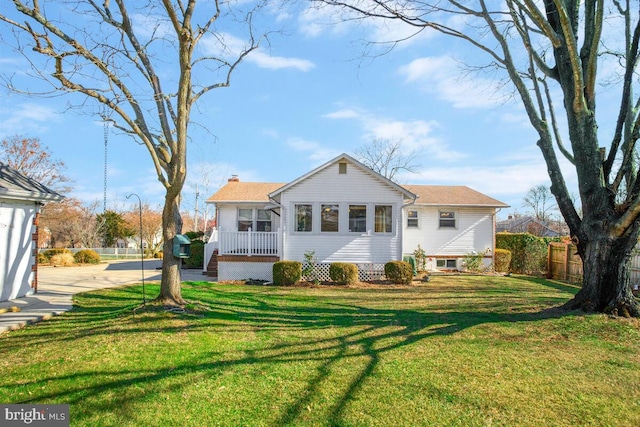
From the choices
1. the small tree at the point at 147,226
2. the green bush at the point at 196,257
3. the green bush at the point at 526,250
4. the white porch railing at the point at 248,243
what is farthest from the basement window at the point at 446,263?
the small tree at the point at 147,226

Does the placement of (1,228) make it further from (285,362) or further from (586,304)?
(586,304)

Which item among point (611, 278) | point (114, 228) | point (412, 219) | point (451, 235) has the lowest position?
point (611, 278)

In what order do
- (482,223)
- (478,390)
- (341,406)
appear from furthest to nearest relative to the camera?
(482,223)
(478,390)
(341,406)

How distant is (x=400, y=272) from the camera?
1337 cm

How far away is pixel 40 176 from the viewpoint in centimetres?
2591

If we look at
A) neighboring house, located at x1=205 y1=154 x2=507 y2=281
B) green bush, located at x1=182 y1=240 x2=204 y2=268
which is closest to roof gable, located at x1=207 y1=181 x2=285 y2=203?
neighboring house, located at x1=205 y1=154 x2=507 y2=281

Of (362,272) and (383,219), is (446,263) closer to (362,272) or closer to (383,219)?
(383,219)

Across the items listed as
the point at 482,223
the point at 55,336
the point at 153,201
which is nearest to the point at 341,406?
the point at 55,336

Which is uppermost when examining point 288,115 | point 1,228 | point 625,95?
point 288,115

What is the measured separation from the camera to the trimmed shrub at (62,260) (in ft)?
65.8

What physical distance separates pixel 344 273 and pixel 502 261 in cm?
954

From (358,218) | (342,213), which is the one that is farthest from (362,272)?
(342,213)

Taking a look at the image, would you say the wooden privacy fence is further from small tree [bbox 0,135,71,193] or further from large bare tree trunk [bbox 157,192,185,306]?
small tree [bbox 0,135,71,193]

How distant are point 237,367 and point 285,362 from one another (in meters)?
0.61
